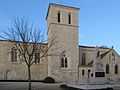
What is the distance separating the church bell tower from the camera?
46.9m

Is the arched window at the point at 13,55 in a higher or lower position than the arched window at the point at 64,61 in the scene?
higher

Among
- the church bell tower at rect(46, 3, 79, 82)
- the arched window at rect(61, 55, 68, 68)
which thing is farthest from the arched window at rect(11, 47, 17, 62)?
the arched window at rect(61, 55, 68, 68)

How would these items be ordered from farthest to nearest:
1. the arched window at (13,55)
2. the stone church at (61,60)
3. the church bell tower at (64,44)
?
1. the arched window at (13,55)
2. the stone church at (61,60)
3. the church bell tower at (64,44)

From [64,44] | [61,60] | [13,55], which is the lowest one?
[61,60]

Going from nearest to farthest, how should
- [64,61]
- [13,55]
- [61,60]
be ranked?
[61,60] → [64,61] → [13,55]

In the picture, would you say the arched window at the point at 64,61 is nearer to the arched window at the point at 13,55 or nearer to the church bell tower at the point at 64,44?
the church bell tower at the point at 64,44

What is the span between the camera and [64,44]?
4816 centimetres

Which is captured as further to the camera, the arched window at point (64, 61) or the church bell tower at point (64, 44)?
the arched window at point (64, 61)

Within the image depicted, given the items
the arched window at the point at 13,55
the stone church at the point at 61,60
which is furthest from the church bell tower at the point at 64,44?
the arched window at the point at 13,55

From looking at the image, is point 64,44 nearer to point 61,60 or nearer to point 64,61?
point 61,60

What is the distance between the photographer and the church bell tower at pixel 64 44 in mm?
46906

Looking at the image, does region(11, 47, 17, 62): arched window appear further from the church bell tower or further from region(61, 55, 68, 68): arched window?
region(61, 55, 68, 68): arched window

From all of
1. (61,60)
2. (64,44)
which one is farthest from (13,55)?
(64,44)

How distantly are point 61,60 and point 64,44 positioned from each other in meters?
3.54
